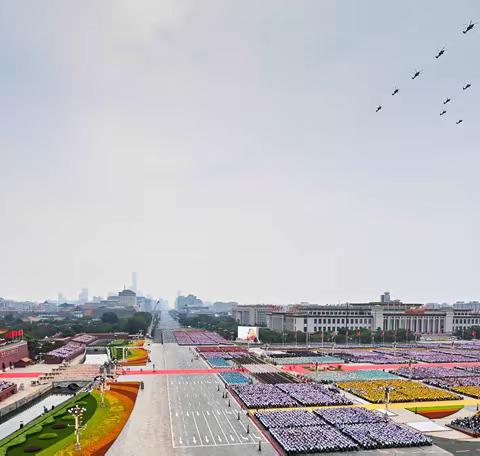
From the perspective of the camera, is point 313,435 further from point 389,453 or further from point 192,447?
point 192,447

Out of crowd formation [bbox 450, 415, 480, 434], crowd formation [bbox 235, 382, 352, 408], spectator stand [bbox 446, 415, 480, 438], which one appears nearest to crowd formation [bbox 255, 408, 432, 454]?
crowd formation [bbox 235, 382, 352, 408]

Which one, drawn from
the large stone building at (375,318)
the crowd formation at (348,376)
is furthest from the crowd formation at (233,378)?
the large stone building at (375,318)

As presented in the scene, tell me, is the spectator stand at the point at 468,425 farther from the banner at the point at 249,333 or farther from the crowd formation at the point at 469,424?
the banner at the point at 249,333

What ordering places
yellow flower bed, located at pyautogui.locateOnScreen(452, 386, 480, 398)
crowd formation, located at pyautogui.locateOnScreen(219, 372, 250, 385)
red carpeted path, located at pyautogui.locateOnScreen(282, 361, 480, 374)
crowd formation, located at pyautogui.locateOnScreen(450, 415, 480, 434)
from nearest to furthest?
crowd formation, located at pyautogui.locateOnScreen(450, 415, 480, 434)
yellow flower bed, located at pyautogui.locateOnScreen(452, 386, 480, 398)
crowd formation, located at pyautogui.locateOnScreen(219, 372, 250, 385)
red carpeted path, located at pyautogui.locateOnScreen(282, 361, 480, 374)

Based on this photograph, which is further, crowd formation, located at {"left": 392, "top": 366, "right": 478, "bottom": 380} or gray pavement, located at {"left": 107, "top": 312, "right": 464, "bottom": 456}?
crowd formation, located at {"left": 392, "top": 366, "right": 478, "bottom": 380}

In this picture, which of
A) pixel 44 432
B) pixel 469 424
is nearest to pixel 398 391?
pixel 469 424

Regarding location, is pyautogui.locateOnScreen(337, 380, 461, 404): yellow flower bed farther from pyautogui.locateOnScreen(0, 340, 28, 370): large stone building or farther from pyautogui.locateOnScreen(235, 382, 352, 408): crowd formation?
pyautogui.locateOnScreen(0, 340, 28, 370): large stone building

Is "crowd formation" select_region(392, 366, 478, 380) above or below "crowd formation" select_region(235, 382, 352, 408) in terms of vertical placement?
above
